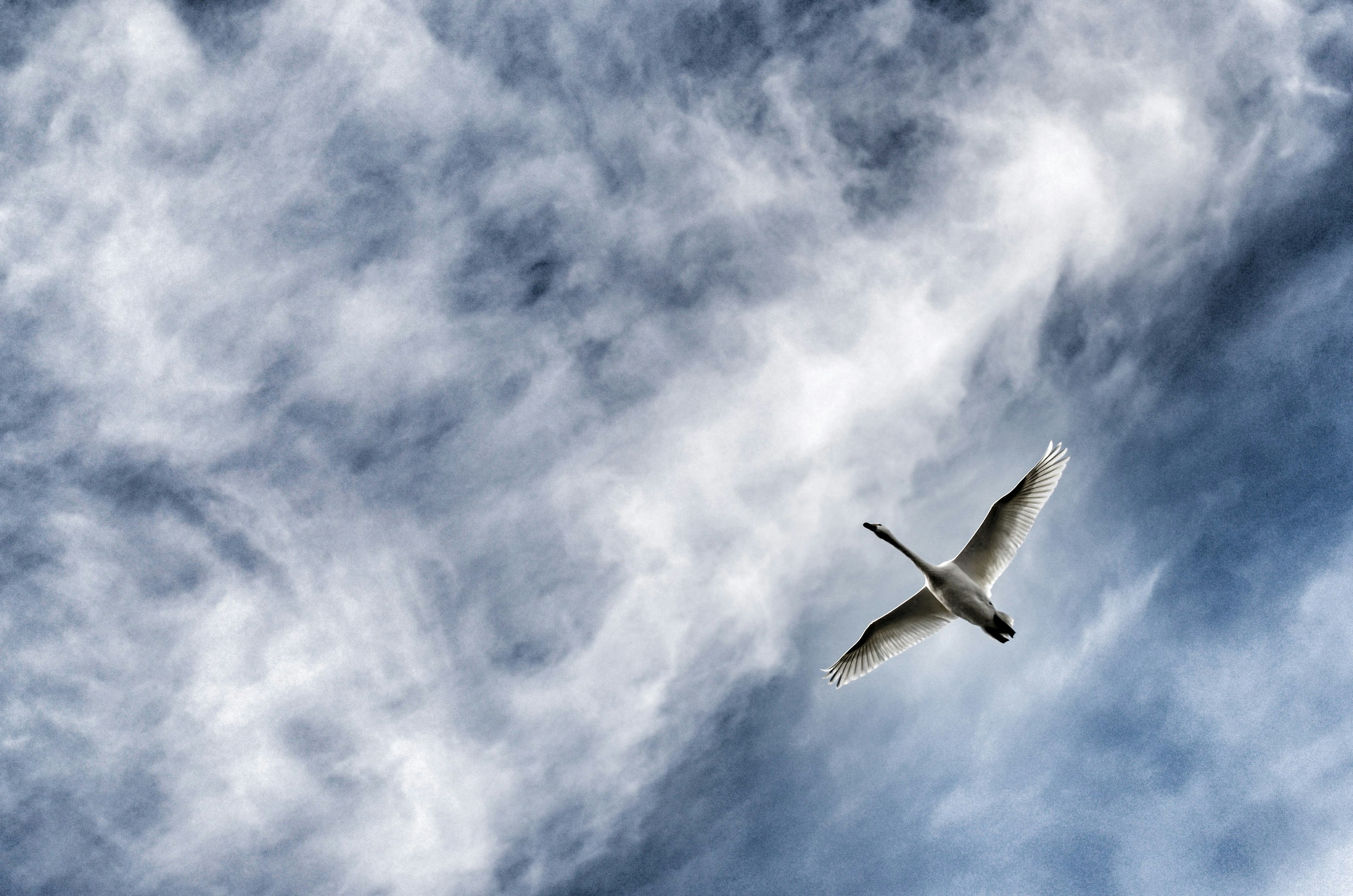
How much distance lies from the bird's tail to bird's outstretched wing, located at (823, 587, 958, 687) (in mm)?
3036

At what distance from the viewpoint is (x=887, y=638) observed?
50.0m

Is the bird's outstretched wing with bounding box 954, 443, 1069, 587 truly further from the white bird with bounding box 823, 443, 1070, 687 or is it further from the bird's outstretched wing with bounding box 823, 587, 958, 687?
the bird's outstretched wing with bounding box 823, 587, 958, 687

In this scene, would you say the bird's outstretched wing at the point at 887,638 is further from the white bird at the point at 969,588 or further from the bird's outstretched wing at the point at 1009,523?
the bird's outstretched wing at the point at 1009,523

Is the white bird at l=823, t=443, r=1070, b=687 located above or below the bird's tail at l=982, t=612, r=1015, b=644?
above

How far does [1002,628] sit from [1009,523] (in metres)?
5.62

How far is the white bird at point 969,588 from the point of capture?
148 ft

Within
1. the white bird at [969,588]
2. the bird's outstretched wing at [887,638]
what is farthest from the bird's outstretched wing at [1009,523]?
the bird's outstretched wing at [887,638]

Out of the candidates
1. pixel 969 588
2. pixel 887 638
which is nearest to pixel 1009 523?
pixel 969 588

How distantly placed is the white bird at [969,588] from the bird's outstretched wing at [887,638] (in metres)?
0.03

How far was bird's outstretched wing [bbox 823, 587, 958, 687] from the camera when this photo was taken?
4897 centimetres

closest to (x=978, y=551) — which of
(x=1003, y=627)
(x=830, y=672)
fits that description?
(x=1003, y=627)

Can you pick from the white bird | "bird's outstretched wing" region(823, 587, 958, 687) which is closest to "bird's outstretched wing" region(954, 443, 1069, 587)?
the white bird

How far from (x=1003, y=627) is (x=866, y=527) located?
964 centimetres

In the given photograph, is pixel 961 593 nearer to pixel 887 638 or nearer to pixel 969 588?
pixel 969 588
